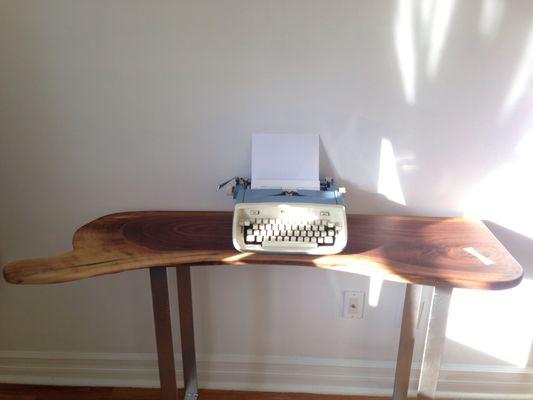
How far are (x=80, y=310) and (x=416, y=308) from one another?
120cm

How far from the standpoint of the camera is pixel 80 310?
5.44 feet

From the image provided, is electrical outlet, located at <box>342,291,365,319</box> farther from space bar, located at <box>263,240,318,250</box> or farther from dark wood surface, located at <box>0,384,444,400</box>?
space bar, located at <box>263,240,318,250</box>

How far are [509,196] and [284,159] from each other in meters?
0.74

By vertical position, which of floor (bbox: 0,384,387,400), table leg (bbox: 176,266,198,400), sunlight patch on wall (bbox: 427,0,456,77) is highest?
sunlight patch on wall (bbox: 427,0,456,77)

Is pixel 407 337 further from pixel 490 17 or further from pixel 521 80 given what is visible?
pixel 490 17

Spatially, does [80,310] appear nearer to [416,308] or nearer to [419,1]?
[416,308]

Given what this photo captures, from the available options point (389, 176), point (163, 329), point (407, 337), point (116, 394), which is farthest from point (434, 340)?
point (116, 394)

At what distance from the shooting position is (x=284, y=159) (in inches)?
52.9

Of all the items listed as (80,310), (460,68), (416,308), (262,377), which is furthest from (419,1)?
(80,310)

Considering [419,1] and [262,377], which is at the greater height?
[419,1]

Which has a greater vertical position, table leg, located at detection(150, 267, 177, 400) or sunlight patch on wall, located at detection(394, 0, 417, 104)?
sunlight patch on wall, located at detection(394, 0, 417, 104)

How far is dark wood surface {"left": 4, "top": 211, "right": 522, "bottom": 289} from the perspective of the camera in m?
1.06

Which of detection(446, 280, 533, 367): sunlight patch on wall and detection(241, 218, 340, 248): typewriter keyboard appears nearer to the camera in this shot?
detection(241, 218, 340, 248): typewriter keyboard

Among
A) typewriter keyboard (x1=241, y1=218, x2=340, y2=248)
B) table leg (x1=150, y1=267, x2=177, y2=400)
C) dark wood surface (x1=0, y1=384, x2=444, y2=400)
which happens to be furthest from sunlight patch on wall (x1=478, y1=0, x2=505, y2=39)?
dark wood surface (x1=0, y1=384, x2=444, y2=400)
